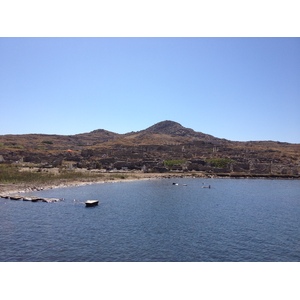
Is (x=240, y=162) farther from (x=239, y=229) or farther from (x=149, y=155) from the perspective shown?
(x=239, y=229)

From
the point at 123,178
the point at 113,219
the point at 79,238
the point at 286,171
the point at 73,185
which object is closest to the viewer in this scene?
the point at 79,238

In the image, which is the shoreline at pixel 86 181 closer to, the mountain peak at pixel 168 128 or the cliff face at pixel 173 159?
the cliff face at pixel 173 159

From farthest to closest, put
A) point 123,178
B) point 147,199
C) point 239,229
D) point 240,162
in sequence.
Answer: point 240,162
point 123,178
point 147,199
point 239,229

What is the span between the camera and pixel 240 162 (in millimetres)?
85562

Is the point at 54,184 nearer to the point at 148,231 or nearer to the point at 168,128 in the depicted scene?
the point at 148,231

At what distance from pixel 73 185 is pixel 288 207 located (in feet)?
90.3

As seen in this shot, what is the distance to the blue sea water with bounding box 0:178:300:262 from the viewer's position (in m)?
17.2

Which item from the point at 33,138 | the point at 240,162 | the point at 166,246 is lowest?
the point at 166,246

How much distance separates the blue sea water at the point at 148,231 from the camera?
56.5 ft

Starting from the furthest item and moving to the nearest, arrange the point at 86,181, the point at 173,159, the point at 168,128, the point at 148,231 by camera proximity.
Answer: the point at 168,128 → the point at 173,159 → the point at 86,181 → the point at 148,231

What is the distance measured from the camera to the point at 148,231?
22.1 m

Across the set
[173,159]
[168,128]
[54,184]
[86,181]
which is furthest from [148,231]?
[168,128]

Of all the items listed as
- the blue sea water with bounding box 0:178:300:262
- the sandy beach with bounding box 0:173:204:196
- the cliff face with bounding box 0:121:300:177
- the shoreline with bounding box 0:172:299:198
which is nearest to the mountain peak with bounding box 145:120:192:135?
the cliff face with bounding box 0:121:300:177

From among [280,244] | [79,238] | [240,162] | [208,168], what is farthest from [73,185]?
[240,162]
